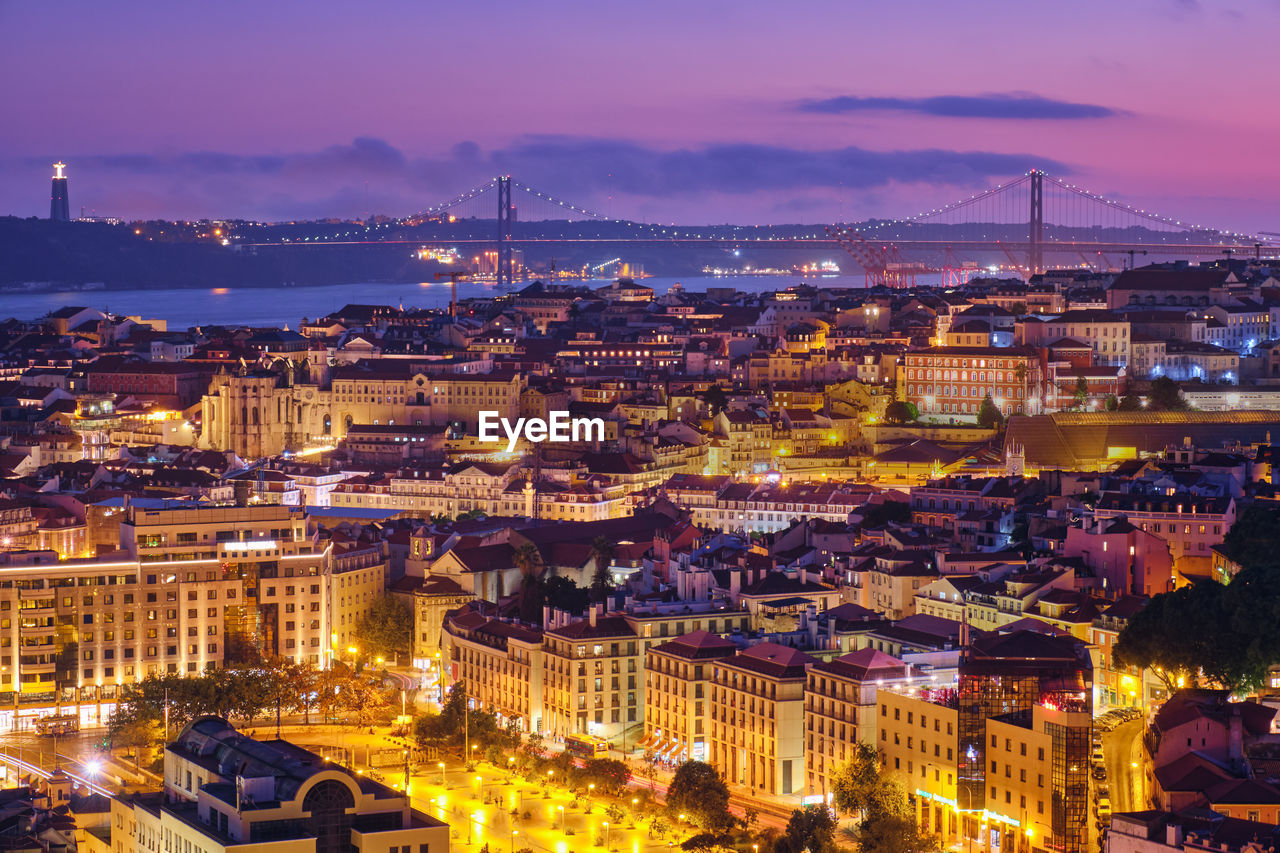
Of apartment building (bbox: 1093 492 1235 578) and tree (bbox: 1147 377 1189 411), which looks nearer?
apartment building (bbox: 1093 492 1235 578)

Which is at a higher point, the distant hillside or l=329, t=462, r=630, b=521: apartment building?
the distant hillside

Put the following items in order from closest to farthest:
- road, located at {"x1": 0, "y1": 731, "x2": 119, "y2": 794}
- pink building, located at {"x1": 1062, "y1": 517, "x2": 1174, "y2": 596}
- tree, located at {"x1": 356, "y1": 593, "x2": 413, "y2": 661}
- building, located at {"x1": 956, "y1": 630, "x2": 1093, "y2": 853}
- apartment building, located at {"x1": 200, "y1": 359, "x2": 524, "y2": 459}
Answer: building, located at {"x1": 956, "y1": 630, "x2": 1093, "y2": 853}
road, located at {"x1": 0, "y1": 731, "x2": 119, "y2": 794}
pink building, located at {"x1": 1062, "y1": 517, "x2": 1174, "y2": 596}
tree, located at {"x1": 356, "y1": 593, "x2": 413, "y2": 661}
apartment building, located at {"x1": 200, "y1": 359, "x2": 524, "y2": 459}

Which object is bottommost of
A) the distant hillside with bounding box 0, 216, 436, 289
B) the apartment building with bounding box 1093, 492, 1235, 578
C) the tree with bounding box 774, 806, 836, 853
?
the tree with bounding box 774, 806, 836, 853

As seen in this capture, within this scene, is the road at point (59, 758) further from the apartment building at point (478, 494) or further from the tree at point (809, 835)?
the apartment building at point (478, 494)

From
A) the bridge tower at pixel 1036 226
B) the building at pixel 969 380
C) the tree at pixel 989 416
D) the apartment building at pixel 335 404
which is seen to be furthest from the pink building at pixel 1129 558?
the bridge tower at pixel 1036 226

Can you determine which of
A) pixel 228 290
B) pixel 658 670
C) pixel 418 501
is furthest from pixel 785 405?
pixel 228 290

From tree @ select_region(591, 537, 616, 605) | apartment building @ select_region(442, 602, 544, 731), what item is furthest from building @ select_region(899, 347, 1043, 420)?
apartment building @ select_region(442, 602, 544, 731)

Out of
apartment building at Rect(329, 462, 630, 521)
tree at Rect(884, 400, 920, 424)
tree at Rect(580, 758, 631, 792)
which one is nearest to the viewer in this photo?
tree at Rect(580, 758, 631, 792)

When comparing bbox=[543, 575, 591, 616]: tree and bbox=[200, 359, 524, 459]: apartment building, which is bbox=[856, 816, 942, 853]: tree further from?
bbox=[200, 359, 524, 459]: apartment building
